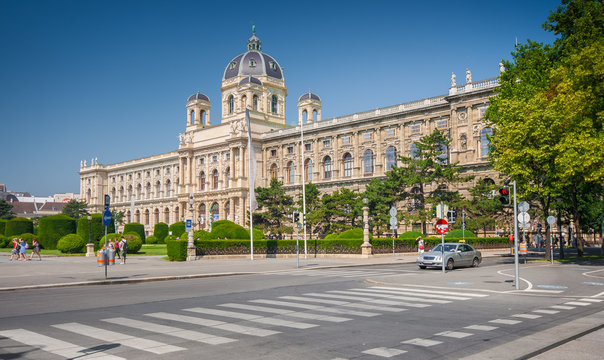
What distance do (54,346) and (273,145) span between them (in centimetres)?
8202

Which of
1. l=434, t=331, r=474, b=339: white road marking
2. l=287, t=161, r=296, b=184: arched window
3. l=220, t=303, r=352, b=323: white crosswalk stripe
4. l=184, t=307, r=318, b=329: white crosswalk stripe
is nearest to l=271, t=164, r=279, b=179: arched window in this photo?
l=287, t=161, r=296, b=184: arched window

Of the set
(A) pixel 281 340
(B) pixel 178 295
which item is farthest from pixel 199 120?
(A) pixel 281 340

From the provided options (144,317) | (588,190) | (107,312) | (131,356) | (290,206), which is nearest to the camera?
(131,356)

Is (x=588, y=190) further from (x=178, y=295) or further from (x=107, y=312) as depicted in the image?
(x=107, y=312)

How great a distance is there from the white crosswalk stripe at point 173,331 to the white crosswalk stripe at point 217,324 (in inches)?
24.8

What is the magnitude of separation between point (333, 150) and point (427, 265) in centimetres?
5483

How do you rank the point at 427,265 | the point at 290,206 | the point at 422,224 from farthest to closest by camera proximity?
the point at 290,206 < the point at 422,224 < the point at 427,265

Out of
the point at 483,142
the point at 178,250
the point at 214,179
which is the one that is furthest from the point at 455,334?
the point at 214,179

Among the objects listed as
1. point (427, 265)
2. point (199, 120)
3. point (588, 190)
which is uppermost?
point (199, 120)

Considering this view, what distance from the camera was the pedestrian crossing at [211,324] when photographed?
8945 millimetres

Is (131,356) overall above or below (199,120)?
below

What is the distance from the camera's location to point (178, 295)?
16.7 metres

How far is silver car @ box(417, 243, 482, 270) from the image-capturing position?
27.1m

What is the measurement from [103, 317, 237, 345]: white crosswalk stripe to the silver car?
723 inches
